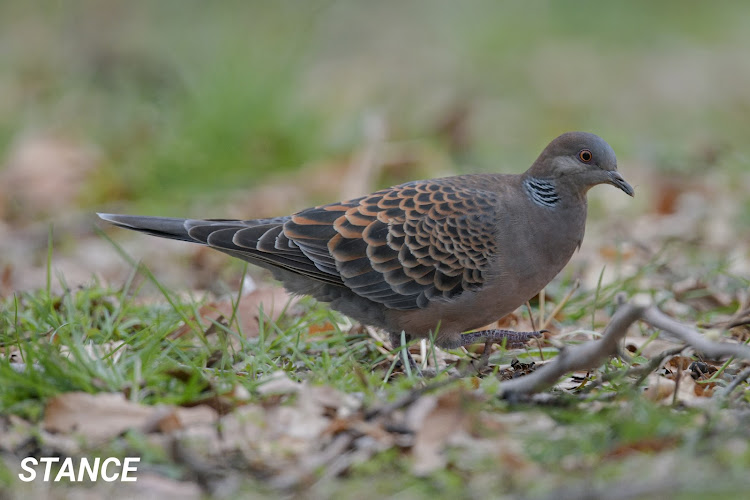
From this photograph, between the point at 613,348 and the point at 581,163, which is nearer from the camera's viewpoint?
the point at 613,348

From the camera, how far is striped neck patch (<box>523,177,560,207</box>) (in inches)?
187

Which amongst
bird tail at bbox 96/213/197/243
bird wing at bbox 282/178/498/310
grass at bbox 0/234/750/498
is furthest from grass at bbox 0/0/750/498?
bird wing at bbox 282/178/498/310

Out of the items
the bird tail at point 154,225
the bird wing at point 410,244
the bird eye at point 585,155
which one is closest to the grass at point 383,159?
the bird tail at point 154,225

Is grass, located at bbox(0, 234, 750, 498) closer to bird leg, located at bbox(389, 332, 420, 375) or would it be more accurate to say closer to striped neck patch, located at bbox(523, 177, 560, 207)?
bird leg, located at bbox(389, 332, 420, 375)

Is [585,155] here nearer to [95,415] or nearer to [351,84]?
[95,415]

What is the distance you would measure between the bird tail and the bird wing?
0.94 ft

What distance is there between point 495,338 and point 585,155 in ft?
3.46

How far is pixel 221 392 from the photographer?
3.60 metres

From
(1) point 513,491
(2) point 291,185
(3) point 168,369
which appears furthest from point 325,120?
(1) point 513,491

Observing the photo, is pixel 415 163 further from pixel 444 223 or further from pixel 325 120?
pixel 444 223

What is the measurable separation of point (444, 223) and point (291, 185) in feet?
12.9

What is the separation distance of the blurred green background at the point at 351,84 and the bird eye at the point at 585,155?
3583mm

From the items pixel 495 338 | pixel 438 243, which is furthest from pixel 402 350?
pixel 438 243

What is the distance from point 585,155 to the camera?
4.74 m
